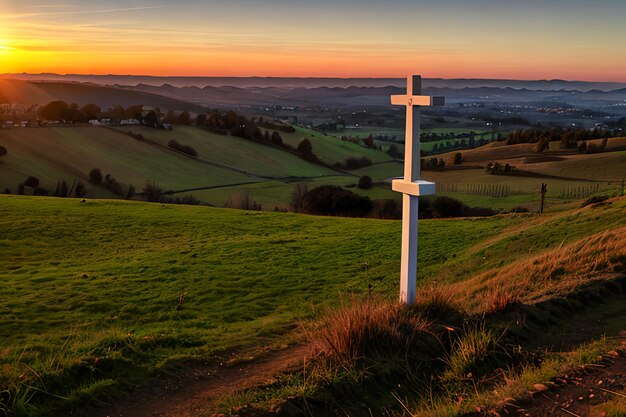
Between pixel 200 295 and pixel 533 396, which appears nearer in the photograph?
pixel 533 396

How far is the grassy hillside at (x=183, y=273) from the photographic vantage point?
8.80 m

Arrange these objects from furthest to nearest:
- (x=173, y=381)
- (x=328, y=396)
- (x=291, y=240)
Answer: (x=291, y=240) < (x=173, y=381) < (x=328, y=396)

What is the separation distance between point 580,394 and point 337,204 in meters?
37.7

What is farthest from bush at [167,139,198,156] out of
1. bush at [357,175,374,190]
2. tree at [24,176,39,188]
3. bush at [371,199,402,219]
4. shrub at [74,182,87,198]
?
bush at [371,199,402,219]

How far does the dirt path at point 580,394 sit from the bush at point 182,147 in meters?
83.8

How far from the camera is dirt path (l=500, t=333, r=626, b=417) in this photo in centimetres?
577

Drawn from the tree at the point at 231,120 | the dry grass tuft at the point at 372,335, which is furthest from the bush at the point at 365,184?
the dry grass tuft at the point at 372,335

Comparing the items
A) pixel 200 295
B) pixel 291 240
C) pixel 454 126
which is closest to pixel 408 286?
pixel 200 295

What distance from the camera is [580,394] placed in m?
6.13

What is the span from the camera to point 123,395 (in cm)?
711

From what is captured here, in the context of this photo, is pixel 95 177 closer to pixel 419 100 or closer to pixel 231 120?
pixel 231 120

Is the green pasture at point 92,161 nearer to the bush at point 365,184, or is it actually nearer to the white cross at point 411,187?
the bush at point 365,184

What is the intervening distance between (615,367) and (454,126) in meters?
97.1

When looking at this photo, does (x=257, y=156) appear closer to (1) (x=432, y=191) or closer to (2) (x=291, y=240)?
(2) (x=291, y=240)
